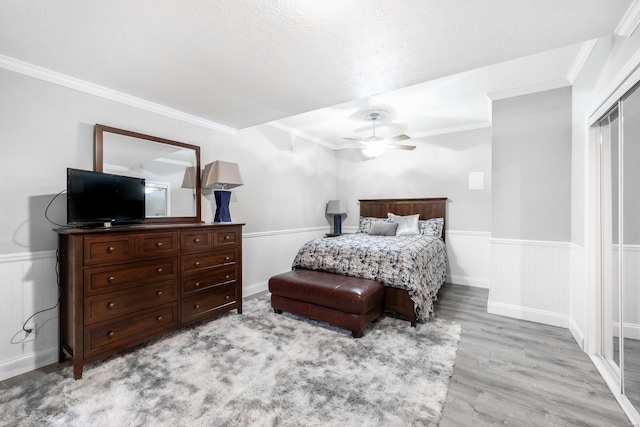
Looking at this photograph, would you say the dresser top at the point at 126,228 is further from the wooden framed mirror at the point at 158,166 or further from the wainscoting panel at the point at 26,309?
the wooden framed mirror at the point at 158,166

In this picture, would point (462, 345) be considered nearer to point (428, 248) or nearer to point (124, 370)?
point (428, 248)

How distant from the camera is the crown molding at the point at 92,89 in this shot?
2.15 metres

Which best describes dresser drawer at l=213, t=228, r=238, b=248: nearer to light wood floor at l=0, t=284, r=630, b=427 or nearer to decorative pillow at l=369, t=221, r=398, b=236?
light wood floor at l=0, t=284, r=630, b=427

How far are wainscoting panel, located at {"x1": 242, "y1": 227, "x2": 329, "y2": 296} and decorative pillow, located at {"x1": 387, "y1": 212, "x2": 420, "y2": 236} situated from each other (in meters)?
1.73

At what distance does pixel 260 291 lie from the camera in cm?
423

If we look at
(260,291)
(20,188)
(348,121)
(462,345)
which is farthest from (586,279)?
(20,188)

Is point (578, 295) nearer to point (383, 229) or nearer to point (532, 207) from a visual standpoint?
point (532, 207)

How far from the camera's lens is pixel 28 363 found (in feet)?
7.25

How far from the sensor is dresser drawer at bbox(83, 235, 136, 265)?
2.10m

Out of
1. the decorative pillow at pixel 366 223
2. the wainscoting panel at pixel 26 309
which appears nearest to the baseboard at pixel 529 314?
the decorative pillow at pixel 366 223

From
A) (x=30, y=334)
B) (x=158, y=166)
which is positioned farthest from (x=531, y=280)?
(x=30, y=334)

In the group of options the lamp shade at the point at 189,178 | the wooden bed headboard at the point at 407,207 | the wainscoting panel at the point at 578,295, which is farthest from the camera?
the wooden bed headboard at the point at 407,207

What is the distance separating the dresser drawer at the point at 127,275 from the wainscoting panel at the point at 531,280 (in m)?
3.60

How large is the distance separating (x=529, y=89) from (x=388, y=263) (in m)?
2.50
